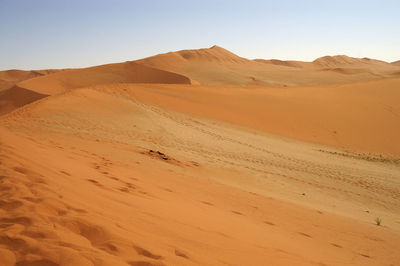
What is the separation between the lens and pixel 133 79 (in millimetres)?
38281

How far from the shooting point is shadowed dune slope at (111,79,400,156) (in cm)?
1636

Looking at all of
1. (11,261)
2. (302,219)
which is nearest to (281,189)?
(302,219)

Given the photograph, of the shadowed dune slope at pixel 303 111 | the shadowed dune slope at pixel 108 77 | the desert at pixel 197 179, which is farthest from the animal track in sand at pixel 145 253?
the shadowed dune slope at pixel 108 77

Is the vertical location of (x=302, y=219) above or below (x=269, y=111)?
below

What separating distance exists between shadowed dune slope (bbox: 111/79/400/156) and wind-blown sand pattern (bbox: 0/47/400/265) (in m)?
0.13

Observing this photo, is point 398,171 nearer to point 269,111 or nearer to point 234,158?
point 234,158

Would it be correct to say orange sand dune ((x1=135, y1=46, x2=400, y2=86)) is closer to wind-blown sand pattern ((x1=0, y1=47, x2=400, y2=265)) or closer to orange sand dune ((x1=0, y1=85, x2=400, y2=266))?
wind-blown sand pattern ((x1=0, y1=47, x2=400, y2=265))

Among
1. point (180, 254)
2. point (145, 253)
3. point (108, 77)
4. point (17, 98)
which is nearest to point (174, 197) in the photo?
point (180, 254)

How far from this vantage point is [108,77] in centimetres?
3834

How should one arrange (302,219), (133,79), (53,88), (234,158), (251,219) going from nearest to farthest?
(251,219) → (302,219) → (234,158) → (53,88) → (133,79)

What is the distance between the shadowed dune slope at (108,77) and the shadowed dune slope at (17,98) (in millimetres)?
3947

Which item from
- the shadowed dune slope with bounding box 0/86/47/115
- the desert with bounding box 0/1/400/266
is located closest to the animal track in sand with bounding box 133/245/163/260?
the desert with bounding box 0/1/400/266

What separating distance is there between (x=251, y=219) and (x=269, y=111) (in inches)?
576

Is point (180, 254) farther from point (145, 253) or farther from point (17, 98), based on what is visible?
point (17, 98)
